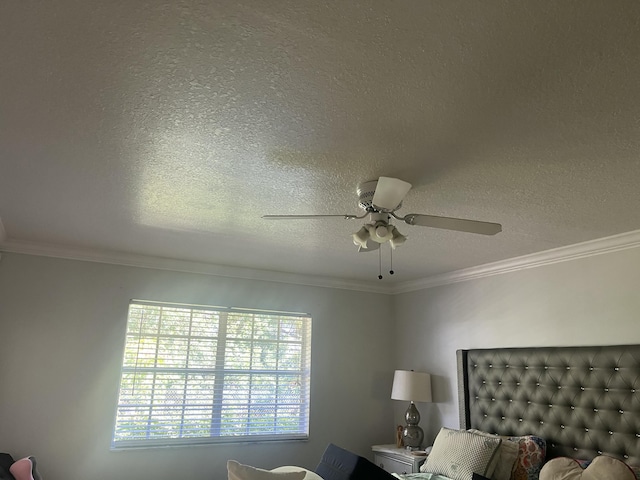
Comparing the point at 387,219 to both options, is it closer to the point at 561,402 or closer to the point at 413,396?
the point at 561,402

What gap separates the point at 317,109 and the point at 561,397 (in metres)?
2.86

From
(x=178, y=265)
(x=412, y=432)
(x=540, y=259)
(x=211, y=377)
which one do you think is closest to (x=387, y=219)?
(x=540, y=259)

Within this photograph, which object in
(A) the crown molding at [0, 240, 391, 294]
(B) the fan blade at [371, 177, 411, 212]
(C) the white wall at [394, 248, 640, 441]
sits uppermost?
(A) the crown molding at [0, 240, 391, 294]

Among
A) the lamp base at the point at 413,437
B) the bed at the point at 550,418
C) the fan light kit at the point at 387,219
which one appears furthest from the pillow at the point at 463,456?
the fan light kit at the point at 387,219

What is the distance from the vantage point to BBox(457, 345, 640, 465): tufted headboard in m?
2.95

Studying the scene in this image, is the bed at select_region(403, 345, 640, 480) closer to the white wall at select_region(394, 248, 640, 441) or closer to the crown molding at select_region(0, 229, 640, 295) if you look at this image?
the white wall at select_region(394, 248, 640, 441)

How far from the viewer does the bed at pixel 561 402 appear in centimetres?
293

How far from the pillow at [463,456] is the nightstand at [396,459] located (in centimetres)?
31

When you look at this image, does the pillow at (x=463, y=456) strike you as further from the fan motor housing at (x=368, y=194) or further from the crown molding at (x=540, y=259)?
the fan motor housing at (x=368, y=194)

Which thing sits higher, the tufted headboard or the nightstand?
the tufted headboard

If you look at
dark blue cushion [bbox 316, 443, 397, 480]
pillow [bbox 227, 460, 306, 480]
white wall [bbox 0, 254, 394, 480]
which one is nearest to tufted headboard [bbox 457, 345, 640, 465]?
dark blue cushion [bbox 316, 443, 397, 480]

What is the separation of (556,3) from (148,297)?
3731 mm

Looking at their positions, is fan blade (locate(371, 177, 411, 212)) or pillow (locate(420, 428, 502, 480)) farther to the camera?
pillow (locate(420, 428, 502, 480))

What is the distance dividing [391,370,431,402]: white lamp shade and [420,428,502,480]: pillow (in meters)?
0.68
